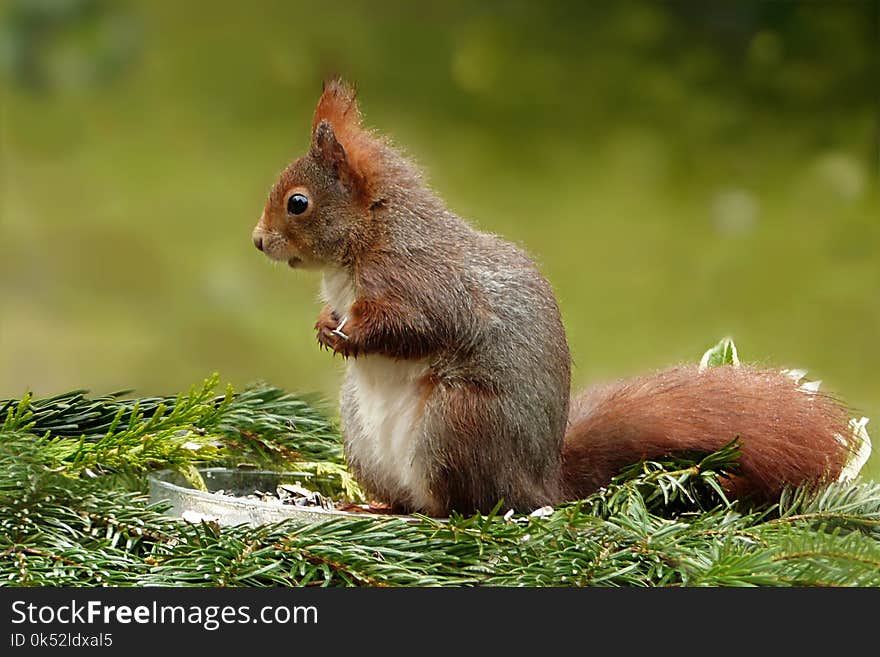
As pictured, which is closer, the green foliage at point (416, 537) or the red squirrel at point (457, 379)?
the green foliage at point (416, 537)

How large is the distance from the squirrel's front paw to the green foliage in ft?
0.38

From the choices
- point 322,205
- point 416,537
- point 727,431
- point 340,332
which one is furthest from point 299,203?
point 727,431

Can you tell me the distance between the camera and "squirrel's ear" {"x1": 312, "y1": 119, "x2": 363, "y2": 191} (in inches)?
48.9

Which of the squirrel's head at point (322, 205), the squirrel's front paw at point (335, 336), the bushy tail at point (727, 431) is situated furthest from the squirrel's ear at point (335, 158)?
the bushy tail at point (727, 431)

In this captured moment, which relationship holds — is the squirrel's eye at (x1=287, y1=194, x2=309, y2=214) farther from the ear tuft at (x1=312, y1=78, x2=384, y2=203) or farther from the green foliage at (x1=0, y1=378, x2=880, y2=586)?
the green foliage at (x1=0, y1=378, x2=880, y2=586)

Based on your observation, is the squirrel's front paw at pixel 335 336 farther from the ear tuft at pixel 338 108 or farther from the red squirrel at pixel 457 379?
the ear tuft at pixel 338 108

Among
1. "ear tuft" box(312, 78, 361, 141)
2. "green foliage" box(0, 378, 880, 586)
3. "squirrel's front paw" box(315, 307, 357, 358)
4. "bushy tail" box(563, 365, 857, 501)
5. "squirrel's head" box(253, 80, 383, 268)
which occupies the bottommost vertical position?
"green foliage" box(0, 378, 880, 586)

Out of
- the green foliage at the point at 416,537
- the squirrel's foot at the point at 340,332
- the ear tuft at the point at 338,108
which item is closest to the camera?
the green foliage at the point at 416,537

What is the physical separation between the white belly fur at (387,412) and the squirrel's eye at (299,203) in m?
0.07

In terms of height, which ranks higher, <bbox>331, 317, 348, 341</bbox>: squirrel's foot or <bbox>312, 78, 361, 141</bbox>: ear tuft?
<bbox>312, 78, 361, 141</bbox>: ear tuft

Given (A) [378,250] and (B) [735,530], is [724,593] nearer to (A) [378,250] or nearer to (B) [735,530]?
(B) [735,530]

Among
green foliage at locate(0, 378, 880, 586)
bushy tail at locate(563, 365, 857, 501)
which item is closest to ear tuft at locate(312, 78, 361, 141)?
green foliage at locate(0, 378, 880, 586)

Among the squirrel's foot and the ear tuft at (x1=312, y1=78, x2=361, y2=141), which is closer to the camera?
the squirrel's foot

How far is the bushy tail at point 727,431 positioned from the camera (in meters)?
1.25
